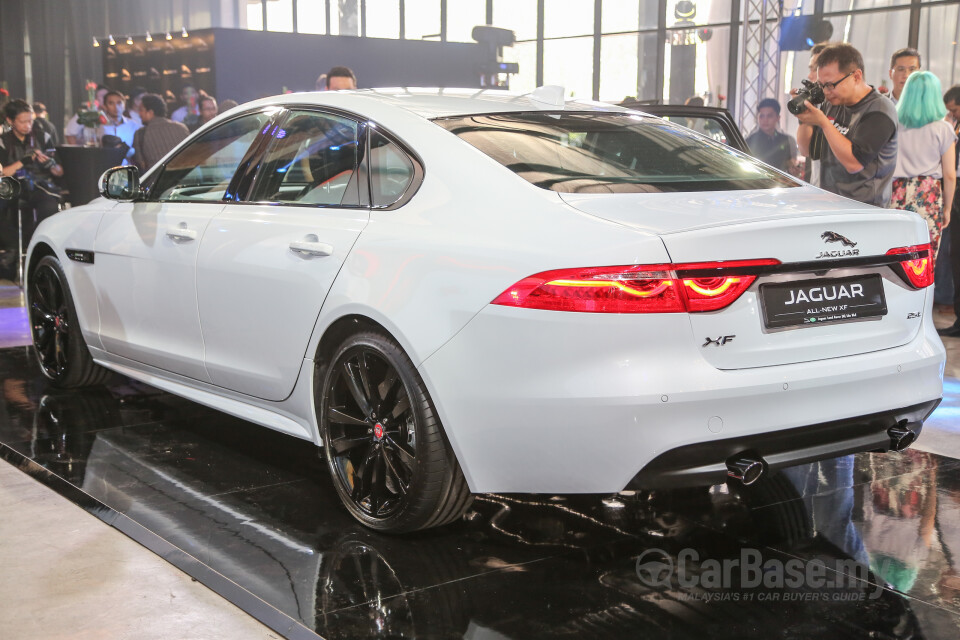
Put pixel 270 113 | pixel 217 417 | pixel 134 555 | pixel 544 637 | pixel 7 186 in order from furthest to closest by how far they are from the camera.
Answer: pixel 7 186 < pixel 217 417 < pixel 270 113 < pixel 134 555 < pixel 544 637

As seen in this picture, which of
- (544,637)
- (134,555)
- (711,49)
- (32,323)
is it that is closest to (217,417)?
(32,323)

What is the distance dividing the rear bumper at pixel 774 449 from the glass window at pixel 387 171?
49.3 inches

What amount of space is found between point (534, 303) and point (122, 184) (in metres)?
2.60

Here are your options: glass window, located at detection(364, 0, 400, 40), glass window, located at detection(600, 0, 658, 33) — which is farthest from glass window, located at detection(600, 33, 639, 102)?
glass window, located at detection(364, 0, 400, 40)

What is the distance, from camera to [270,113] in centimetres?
425

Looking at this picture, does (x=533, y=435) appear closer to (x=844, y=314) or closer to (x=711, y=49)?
(x=844, y=314)

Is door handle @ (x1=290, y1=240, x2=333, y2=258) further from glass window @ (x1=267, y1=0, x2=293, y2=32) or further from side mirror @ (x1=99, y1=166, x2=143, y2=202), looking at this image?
glass window @ (x1=267, y1=0, x2=293, y2=32)

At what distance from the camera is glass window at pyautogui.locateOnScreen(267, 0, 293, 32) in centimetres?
2547

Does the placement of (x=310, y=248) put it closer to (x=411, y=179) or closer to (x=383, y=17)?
(x=411, y=179)

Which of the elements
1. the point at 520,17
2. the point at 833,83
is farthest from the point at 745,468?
the point at 520,17

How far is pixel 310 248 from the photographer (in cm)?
362

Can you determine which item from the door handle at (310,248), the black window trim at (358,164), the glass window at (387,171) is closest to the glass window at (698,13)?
the black window trim at (358,164)

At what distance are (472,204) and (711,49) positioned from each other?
17.8 metres

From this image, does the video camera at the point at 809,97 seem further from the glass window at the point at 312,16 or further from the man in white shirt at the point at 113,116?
the glass window at the point at 312,16
